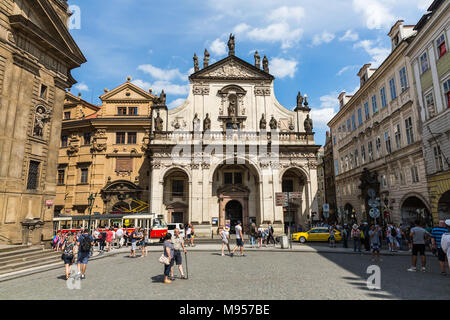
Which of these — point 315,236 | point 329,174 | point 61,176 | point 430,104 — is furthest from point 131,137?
point 329,174

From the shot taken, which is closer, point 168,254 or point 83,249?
point 168,254

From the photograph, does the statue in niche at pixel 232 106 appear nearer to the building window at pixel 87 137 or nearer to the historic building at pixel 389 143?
the historic building at pixel 389 143

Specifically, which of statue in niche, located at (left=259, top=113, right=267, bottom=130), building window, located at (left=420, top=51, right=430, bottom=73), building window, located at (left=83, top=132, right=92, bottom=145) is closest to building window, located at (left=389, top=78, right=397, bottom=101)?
building window, located at (left=420, top=51, right=430, bottom=73)

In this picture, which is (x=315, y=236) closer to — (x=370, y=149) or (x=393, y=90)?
(x=370, y=149)

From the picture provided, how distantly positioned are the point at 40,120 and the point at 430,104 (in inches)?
1058

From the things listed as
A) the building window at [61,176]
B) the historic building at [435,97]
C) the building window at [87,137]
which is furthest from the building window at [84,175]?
the historic building at [435,97]

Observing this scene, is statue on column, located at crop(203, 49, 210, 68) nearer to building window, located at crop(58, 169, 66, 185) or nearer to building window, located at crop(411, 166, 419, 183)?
building window, located at crop(58, 169, 66, 185)

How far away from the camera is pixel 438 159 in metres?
19.6

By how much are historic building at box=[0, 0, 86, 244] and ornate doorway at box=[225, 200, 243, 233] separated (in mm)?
19063

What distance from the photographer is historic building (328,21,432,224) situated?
2270 centimetres

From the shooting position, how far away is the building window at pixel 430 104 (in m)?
20.2

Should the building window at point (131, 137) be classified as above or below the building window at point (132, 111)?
below

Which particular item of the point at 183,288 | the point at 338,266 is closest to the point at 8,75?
the point at 183,288

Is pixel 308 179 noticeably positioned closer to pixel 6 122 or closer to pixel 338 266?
pixel 338 266
